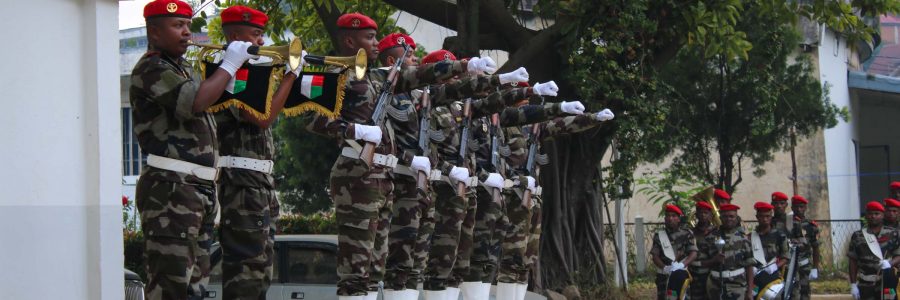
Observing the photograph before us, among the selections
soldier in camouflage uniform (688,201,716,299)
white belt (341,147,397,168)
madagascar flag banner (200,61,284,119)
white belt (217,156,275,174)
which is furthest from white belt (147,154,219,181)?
soldier in camouflage uniform (688,201,716,299)

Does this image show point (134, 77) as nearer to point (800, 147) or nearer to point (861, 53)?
point (800, 147)

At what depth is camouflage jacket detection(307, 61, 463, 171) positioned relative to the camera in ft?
23.8

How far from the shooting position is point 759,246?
13484 millimetres

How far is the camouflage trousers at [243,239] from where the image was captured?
243 inches

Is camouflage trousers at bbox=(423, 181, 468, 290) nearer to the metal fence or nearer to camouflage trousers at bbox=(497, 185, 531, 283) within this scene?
camouflage trousers at bbox=(497, 185, 531, 283)

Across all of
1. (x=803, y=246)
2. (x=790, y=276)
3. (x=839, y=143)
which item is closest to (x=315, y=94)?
(x=790, y=276)

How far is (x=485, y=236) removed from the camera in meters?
→ 9.14

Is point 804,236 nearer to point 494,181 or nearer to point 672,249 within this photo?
point 672,249

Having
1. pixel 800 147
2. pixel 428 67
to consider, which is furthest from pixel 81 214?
pixel 800 147

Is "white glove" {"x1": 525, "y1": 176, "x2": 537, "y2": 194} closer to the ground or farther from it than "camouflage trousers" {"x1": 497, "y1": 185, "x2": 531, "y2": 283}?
farther from it

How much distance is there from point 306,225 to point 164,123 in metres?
11.3

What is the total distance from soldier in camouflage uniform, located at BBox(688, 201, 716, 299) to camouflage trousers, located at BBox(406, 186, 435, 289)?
5.98 meters

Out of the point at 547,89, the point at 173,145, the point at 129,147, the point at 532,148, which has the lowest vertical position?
the point at 173,145

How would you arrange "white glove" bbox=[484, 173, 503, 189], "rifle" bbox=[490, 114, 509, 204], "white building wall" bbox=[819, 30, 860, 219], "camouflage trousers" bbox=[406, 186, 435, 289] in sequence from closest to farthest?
1. "camouflage trousers" bbox=[406, 186, 435, 289]
2. "white glove" bbox=[484, 173, 503, 189]
3. "rifle" bbox=[490, 114, 509, 204]
4. "white building wall" bbox=[819, 30, 860, 219]
